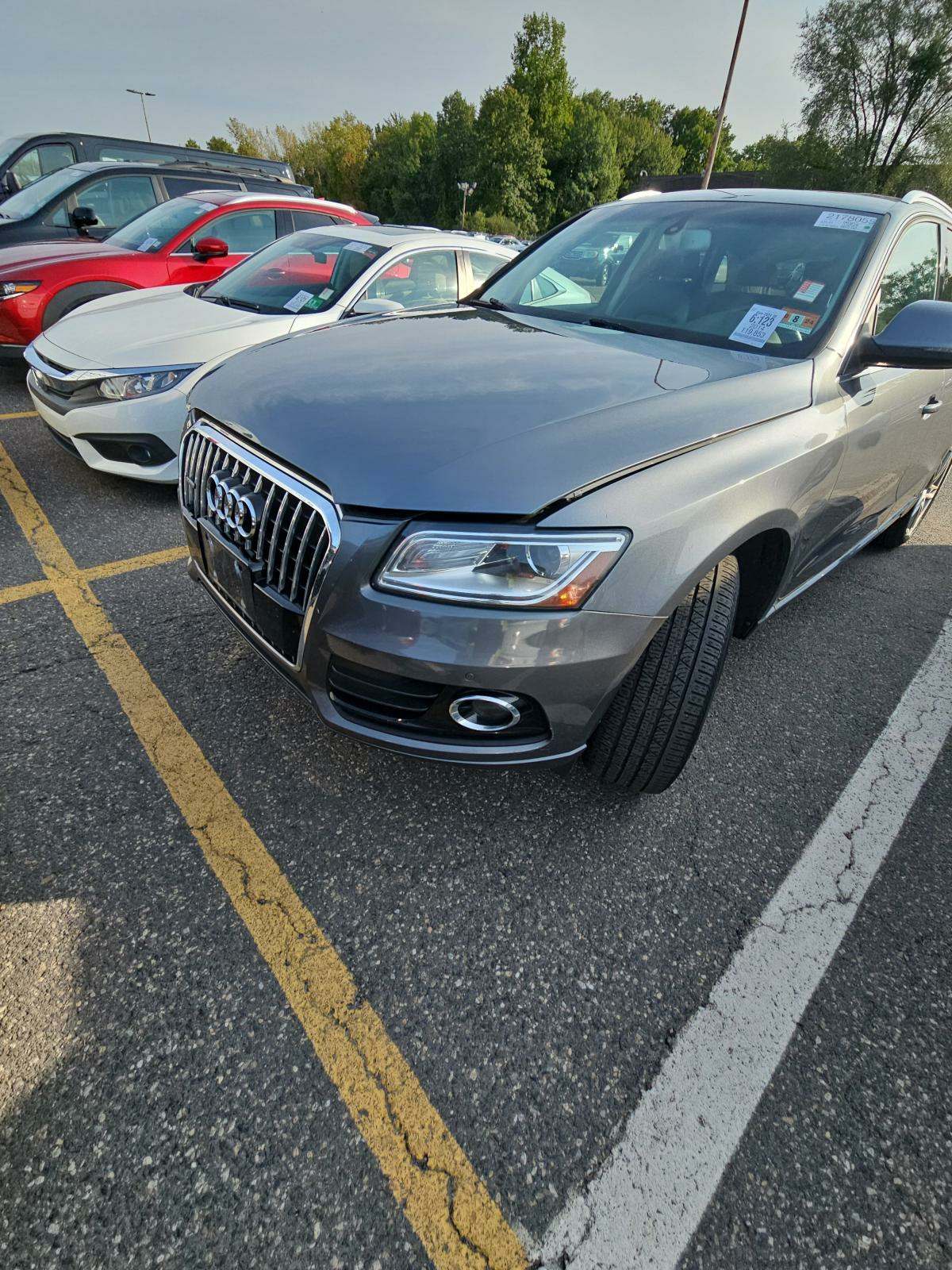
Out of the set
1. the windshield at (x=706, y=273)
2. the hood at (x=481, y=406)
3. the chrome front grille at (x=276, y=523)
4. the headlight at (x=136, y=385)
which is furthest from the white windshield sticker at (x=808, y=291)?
the headlight at (x=136, y=385)

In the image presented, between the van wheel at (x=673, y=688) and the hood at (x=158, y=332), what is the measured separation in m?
3.17

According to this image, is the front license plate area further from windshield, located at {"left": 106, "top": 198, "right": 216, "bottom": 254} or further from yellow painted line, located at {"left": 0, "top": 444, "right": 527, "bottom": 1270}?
windshield, located at {"left": 106, "top": 198, "right": 216, "bottom": 254}

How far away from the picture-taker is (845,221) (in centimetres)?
243

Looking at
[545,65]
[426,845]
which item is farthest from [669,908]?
[545,65]

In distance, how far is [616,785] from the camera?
1979 mm

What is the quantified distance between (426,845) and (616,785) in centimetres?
58

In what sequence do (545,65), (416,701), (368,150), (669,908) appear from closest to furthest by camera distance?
(416,701)
(669,908)
(545,65)
(368,150)

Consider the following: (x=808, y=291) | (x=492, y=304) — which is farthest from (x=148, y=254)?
(x=808, y=291)

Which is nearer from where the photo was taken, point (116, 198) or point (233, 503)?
point (233, 503)

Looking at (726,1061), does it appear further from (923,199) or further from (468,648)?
(923,199)

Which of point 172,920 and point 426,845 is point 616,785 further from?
point 172,920

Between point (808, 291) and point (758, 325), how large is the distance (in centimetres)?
22

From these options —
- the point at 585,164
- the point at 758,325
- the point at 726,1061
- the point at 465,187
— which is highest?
the point at 585,164

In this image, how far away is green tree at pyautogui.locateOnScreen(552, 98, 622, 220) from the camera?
55.0m
